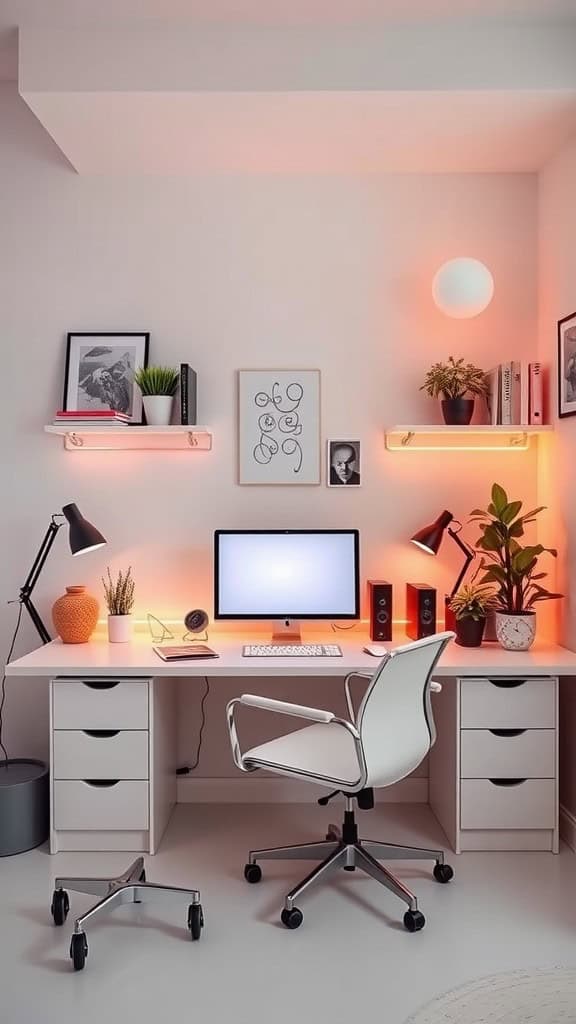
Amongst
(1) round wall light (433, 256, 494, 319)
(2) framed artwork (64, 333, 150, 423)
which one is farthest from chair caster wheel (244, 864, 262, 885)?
(1) round wall light (433, 256, 494, 319)

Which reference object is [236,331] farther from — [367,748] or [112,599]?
[367,748]

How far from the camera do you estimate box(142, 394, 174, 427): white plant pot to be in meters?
3.32

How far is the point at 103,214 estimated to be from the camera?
3.51 m

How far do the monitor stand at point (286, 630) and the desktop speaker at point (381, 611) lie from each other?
0.30m

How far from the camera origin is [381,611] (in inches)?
130

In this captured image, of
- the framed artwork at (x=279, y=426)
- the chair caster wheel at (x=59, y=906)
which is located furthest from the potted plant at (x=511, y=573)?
the chair caster wheel at (x=59, y=906)

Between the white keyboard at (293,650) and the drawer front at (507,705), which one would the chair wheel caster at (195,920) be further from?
the drawer front at (507,705)

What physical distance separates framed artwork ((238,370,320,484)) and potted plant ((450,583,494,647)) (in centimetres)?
78

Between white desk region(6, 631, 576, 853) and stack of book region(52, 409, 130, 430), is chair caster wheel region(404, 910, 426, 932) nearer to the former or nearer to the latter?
white desk region(6, 631, 576, 853)

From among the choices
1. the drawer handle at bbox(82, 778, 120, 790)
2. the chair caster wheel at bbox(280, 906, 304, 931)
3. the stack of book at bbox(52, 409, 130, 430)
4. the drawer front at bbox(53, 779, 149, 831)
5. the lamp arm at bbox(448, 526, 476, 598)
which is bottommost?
the chair caster wheel at bbox(280, 906, 304, 931)

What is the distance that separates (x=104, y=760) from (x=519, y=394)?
207 cm

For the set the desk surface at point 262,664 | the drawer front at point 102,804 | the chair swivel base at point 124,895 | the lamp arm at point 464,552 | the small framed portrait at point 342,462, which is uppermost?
the small framed portrait at point 342,462

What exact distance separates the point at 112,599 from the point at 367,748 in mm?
1317

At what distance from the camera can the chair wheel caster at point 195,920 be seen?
240 centimetres
